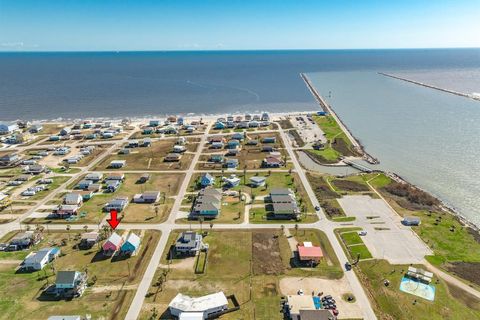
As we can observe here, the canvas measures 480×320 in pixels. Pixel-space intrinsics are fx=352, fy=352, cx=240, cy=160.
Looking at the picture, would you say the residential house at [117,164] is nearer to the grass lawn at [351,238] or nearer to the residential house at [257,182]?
the residential house at [257,182]

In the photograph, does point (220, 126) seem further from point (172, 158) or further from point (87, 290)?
point (87, 290)

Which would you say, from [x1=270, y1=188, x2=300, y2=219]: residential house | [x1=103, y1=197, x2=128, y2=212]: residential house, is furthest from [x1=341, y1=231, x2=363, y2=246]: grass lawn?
[x1=103, y1=197, x2=128, y2=212]: residential house

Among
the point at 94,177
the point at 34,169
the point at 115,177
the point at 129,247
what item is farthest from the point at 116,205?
the point at 34,169

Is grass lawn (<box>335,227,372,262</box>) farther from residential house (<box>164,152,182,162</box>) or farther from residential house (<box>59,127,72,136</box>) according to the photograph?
residential house (<box>59,127,72,136</box>)

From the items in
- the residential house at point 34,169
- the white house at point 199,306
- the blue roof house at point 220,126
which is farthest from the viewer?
the blue roof house at point 220,126

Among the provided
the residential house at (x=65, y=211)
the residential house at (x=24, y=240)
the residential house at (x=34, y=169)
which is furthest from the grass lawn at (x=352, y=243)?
the residential house at (x=34, y=169)

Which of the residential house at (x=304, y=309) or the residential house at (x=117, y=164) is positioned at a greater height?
the residential house at (x=117, y=164)
